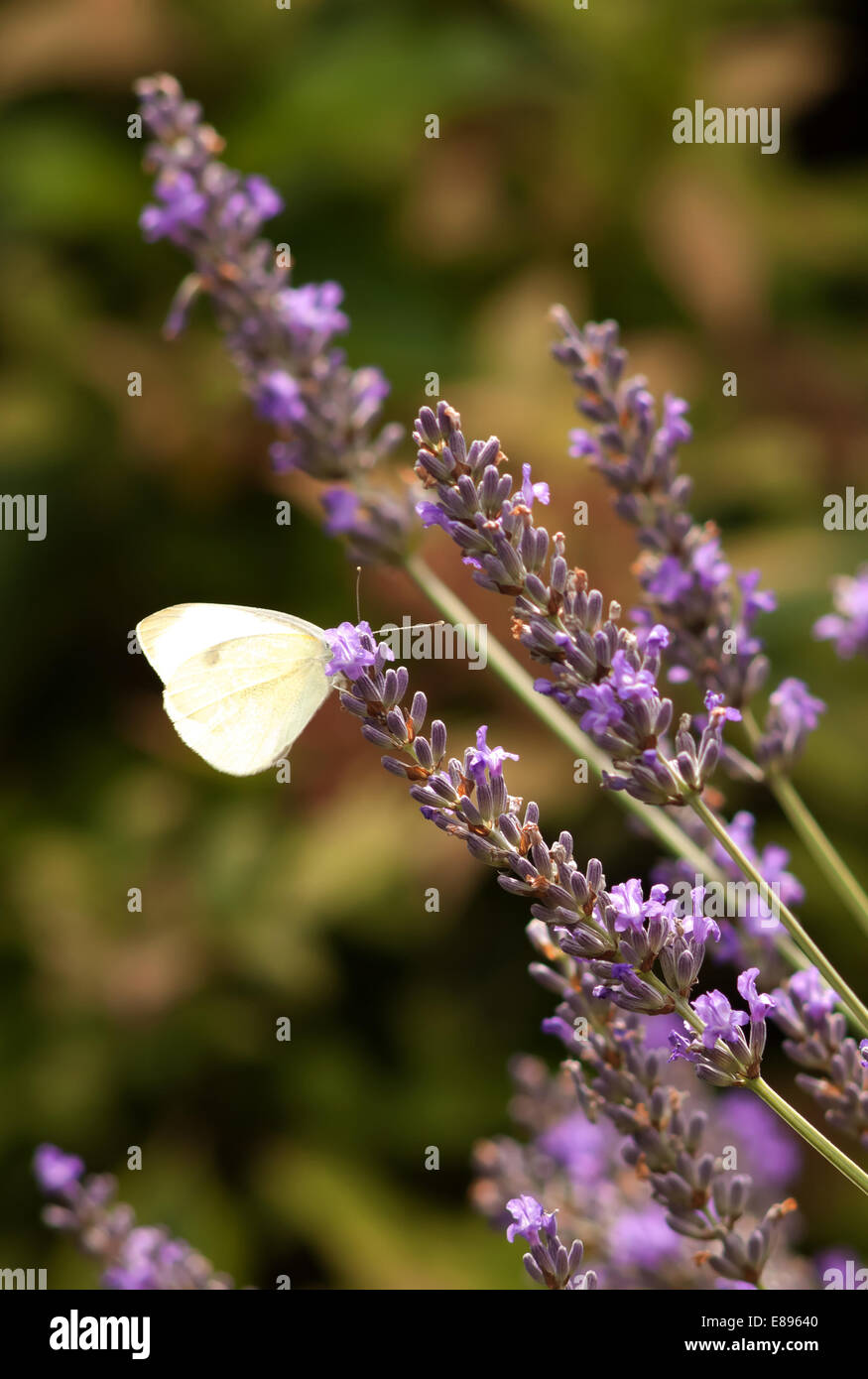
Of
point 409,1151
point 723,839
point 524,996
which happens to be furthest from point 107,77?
point 723,839

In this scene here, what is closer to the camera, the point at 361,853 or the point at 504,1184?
the point at 504,1184

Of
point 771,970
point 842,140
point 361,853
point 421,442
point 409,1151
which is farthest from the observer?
point 842,140

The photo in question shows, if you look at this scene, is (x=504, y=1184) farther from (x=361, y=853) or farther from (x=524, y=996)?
(x=524, y=996)

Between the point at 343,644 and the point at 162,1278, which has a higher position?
the point at 343,644

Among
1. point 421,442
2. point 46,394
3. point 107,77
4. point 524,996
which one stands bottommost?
point 524,996

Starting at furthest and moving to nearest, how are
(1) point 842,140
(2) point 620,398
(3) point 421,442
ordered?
1. (1) point 842,140
2. (2) point 620,398
3. (3) point 421,442

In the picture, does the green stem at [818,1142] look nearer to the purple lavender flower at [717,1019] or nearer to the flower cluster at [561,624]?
the purple lavender flower at [717,1019]
